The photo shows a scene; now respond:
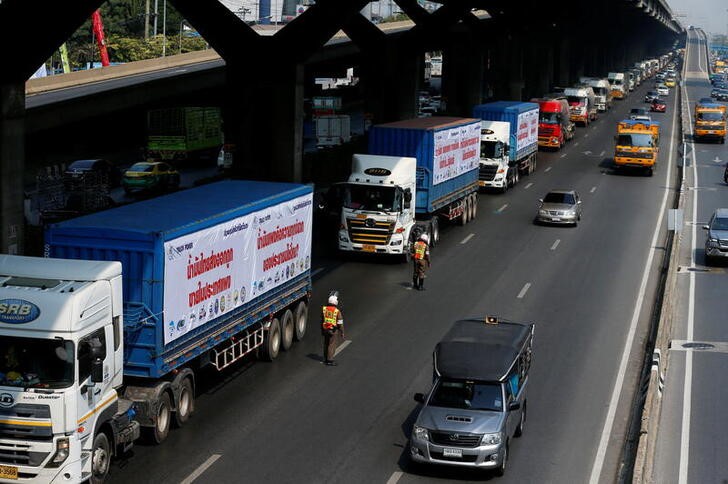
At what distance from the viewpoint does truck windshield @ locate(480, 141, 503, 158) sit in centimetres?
5406

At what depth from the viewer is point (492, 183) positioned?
55281mm

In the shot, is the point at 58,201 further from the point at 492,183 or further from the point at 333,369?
the point at 333,369

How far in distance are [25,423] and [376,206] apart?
70.3 feet

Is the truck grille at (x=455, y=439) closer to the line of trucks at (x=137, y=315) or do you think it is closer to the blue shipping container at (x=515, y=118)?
the line of trucks at (x=137, y=315)

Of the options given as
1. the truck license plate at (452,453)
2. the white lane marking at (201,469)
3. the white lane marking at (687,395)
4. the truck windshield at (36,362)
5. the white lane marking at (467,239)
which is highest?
the truck windshield at (36,362)

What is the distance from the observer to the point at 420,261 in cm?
3325

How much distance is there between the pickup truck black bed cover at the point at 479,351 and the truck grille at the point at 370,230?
15669 mm

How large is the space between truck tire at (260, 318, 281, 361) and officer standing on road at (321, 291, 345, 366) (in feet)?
4.07

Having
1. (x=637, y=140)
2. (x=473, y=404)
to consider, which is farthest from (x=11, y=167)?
(x=637, y=140)

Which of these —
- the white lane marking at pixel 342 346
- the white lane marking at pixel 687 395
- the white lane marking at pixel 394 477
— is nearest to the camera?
the white lane marking at pixel 394 477

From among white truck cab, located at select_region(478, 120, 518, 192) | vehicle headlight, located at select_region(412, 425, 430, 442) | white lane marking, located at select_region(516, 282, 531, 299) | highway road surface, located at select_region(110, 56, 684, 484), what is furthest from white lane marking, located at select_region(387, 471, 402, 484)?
white truck cab, located at select_region(478, 120, 518, 192)

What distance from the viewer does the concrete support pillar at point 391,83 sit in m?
66.1

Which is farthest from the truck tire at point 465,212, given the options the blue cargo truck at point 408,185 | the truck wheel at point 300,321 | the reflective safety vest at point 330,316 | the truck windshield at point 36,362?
the truck windshield at point 36,362

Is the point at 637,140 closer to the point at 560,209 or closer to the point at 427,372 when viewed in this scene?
the point at 560,209
